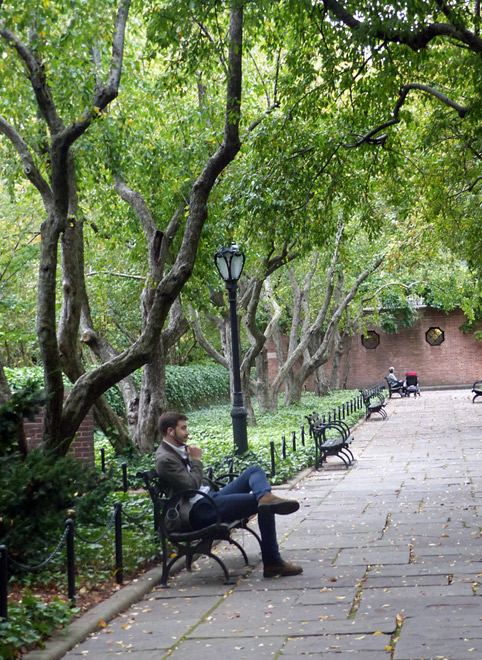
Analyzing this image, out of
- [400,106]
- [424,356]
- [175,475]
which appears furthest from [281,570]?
[424,356]

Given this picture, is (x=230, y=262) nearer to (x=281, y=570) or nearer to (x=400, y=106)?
(x=400, y=106)

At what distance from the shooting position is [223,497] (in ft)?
22.2

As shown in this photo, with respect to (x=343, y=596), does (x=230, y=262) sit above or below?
above

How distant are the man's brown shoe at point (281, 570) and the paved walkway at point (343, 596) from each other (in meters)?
0.08

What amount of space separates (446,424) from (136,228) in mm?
9891

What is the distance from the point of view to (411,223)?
20.4m

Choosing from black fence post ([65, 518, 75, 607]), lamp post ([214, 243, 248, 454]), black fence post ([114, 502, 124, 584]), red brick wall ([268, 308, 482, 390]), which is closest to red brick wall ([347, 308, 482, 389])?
red brick wall ([268, 308, 482, 390])

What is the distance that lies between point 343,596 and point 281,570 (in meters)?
0.89

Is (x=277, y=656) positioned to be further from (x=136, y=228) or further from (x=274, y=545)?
(x=136, y=228)

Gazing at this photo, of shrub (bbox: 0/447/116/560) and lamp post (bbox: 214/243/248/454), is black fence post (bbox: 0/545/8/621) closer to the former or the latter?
shrub (bbox: 0/447/116/560)

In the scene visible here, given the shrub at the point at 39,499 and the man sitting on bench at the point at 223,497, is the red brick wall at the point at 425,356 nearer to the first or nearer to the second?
the man sitting on bench at the point at 223,497

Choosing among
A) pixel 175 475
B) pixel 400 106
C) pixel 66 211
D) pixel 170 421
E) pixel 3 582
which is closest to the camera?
pixel 3 582

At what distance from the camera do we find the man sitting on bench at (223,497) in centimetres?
642

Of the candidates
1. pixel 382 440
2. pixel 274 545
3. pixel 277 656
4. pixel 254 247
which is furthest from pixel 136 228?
pixel 277 656
